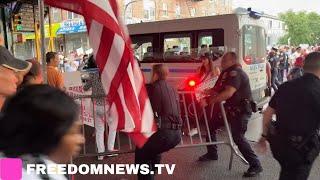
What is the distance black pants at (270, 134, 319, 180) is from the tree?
184ft

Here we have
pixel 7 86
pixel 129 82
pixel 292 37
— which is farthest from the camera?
pixel 292 37

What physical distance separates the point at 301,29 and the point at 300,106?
59927 mm

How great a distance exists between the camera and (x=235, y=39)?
8969 mm

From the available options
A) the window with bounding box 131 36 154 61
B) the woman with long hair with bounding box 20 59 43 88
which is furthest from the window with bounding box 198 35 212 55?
the woman with long hair with bounding box 20 59 43 88

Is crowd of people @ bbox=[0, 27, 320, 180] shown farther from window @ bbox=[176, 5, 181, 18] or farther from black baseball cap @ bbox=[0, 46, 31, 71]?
window @ bbox=[176, 5, 181, 18]

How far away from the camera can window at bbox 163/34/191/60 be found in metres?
9.53

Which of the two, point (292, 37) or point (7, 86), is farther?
point (292, 37)

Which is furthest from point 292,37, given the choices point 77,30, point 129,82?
point 129,82

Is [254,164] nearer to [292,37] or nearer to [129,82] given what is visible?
[129,82]

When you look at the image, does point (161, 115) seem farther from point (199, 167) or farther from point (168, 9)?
point (168, 9)

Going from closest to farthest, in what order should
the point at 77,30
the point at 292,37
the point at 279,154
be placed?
the point at 279,154 → the point at 77,30 → the point at 292,37

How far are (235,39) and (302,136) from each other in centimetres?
573

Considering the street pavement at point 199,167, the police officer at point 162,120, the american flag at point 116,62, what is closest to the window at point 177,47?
the street pavement at point 199,167

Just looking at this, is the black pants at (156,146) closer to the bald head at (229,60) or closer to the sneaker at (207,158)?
the bald head at (229,60)
